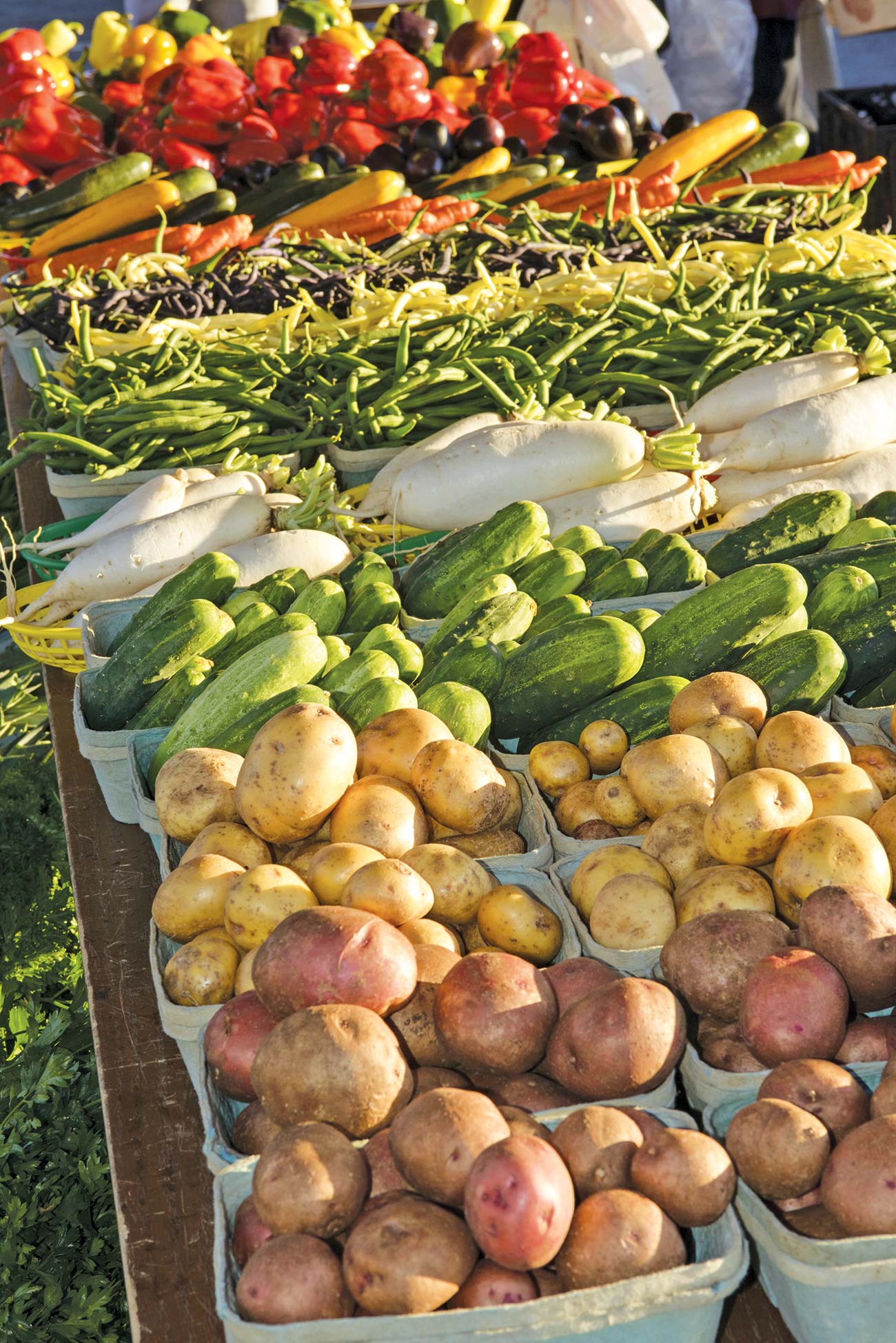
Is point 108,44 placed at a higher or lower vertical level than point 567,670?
higher

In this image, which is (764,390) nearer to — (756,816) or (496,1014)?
(756,816)

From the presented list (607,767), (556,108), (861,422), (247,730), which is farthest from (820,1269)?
(556,108)

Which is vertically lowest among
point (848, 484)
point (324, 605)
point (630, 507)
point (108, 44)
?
point (848, 484)

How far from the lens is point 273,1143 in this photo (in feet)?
3.65

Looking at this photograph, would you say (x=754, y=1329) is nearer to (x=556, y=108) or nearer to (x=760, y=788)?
(x=760, y=788)

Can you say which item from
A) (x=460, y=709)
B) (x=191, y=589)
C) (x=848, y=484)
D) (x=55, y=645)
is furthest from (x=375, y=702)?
(x=848, y=484)

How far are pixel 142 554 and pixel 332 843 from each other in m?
1.27

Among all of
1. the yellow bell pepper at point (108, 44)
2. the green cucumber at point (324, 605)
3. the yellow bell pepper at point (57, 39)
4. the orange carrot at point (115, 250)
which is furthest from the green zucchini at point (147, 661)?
the yellow bell pepper at point (57, 39)

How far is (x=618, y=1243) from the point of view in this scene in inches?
40.3

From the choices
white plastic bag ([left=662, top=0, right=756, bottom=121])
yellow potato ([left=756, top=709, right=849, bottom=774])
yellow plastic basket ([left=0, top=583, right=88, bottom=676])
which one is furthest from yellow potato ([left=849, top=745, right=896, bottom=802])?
white plastic bag ([left=662, top=0, right=756, bottom=121])

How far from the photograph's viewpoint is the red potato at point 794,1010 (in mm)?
1225

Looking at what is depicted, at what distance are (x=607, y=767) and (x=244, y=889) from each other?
2.16 ft

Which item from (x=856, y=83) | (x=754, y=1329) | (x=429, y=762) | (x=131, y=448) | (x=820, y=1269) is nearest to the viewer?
(x=820, y=1269)

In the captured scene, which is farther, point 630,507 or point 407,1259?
point 630,507
